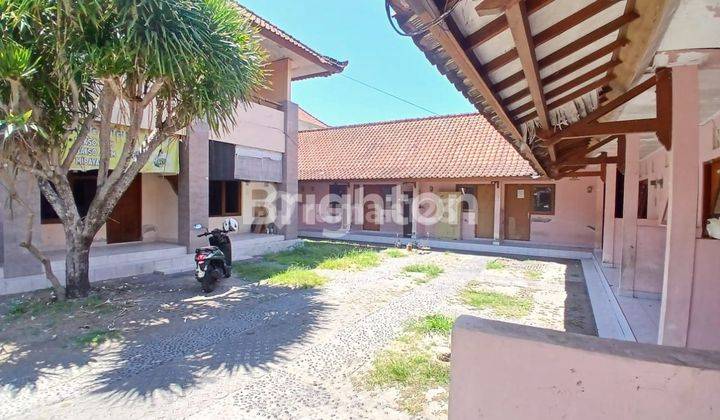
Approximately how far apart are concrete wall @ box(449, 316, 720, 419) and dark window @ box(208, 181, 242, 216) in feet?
36.1

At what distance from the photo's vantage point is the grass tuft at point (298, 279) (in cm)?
758

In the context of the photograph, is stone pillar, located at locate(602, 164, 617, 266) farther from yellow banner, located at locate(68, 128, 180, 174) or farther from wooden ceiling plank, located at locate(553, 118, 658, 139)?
yellow banner, located at locate(68, 128, 180, 174)

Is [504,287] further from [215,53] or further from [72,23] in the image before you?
[72,23]

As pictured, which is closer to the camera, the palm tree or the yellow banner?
the palm tree

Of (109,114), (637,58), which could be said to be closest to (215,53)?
(109,114)

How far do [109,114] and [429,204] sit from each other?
466 inches

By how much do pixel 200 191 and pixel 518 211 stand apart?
11.2m

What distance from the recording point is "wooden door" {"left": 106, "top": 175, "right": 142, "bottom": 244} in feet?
32.2

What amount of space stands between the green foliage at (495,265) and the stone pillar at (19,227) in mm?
9762

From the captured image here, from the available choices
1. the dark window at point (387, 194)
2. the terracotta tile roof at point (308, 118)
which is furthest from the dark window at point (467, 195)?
the terracotta tile roof at point (308, 118)

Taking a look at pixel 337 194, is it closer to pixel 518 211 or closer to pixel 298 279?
pixel 518 211

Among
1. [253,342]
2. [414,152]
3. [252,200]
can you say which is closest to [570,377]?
[253,342]

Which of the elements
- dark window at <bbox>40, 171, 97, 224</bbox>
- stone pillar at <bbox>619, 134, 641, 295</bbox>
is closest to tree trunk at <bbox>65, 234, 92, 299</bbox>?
dark window at <bbox>40, 171, 97, 224</bbox>

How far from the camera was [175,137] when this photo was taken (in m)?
8.70
